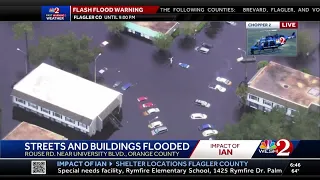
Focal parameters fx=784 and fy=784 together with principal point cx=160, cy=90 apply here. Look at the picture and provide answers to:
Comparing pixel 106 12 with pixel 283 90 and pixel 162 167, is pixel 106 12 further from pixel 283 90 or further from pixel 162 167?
pixel 283 90

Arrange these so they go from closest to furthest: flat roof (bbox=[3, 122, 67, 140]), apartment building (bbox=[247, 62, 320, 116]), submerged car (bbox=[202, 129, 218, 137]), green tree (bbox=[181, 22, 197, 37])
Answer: flat roof (bbox=[3, 122, 67, 140]) → apartment building (bbox=[247, 62, 320, 116]) → submerged car (bbox=[202, 129, 218, 137]) → green tree (bbox=[181, 22, 197, 37])

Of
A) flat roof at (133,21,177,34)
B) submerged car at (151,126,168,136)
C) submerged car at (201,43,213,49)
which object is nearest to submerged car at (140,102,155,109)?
submerged car at (151,126,168,136)

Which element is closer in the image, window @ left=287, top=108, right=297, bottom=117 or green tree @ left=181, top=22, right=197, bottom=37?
window @ left=287, top=108, right=297, bottom=117

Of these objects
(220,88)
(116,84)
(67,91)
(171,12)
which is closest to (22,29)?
(67,91)

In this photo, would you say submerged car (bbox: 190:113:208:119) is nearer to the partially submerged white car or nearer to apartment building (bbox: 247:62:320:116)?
the partially submerged white car

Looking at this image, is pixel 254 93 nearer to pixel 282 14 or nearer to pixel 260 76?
pixel 260 76

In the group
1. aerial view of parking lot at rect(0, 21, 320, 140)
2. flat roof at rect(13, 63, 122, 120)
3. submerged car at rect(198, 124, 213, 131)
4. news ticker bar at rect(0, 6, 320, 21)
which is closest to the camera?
news ticker bar at rect(0, 6, 320, 21)

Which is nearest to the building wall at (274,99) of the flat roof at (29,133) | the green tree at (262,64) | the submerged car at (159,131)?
the green tree at (262,64)
